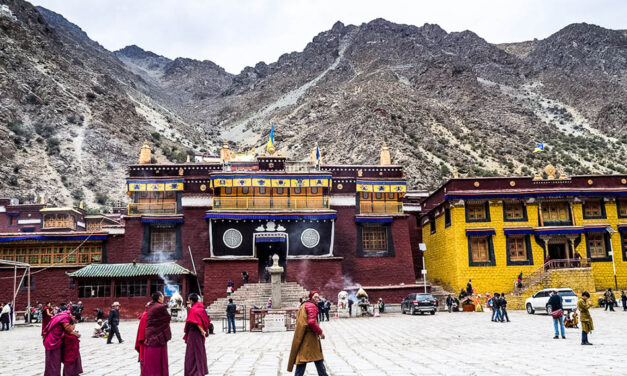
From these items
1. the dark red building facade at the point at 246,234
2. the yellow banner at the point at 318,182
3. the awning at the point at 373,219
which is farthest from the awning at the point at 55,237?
the awning at the point at 373,219

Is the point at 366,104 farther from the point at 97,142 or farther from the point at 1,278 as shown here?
the point at 1,278

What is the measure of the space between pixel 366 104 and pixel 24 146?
5393cm

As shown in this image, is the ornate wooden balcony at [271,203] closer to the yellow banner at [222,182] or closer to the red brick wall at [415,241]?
the yellow banner at [222,182]

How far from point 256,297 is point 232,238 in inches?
209

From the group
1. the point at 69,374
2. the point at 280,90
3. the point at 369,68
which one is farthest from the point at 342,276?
the point at 280,90

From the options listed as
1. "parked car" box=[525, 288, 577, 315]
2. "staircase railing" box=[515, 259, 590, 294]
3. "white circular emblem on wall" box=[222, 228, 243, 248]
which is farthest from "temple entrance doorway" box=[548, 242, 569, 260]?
"white circular emblem on wall" box=[222, 228, 243, 248]

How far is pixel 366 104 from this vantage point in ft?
288

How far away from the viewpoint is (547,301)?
24.5 meters

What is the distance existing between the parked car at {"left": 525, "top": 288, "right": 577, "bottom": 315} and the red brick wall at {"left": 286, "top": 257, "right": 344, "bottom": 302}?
11.3 metres

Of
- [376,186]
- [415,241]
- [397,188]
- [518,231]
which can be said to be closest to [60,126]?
[376,186]

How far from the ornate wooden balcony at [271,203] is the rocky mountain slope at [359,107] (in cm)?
3537

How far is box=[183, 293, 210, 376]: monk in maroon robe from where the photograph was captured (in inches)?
331

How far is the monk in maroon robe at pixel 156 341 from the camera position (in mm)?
7988

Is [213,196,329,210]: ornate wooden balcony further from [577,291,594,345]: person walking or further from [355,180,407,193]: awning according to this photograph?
[577,291,594,345]: person walking
